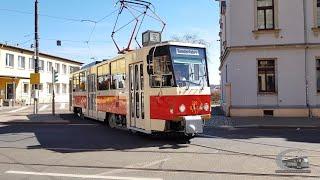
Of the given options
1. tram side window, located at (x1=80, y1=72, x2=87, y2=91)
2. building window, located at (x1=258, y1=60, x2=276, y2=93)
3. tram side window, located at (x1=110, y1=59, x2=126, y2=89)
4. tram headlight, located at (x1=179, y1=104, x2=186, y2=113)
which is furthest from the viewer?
building window, located at (x1=258, y1=60, x2=276, y2=93)

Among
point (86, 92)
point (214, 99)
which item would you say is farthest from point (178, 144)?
point (214, 99)

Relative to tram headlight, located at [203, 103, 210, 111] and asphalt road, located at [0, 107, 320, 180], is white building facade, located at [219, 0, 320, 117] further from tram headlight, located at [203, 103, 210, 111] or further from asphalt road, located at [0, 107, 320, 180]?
tram headlight, located at [203, 103, 210, 111]

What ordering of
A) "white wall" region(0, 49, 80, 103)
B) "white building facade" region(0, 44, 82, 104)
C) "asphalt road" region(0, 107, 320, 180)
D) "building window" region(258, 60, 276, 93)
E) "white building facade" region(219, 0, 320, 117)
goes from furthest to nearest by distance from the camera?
"white building facade" region(0, 44, 82, 104)
"white wall" region(0, 49, 80, 103)
"building window" region(258, 60, 276, 93)
"white building facade" region(219, 0, 320, 117)
"asphalt road" region(0, 107, 320, 180)

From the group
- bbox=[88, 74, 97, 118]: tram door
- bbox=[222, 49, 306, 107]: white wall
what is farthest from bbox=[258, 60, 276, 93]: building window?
bbox=[88, 74, 97, 118]: tram door

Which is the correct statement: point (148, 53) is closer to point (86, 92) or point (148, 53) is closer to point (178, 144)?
point (178, 144)

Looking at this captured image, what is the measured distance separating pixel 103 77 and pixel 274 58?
Answer: 1092 centimetres

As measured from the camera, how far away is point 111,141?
1533cm

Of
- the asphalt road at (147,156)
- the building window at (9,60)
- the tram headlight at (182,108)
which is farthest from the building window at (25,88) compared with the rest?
the tram headlight at (182,108)

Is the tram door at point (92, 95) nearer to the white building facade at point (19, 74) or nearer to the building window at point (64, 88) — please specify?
the white building facade at point (19, 74)

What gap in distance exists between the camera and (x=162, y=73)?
14562 mm

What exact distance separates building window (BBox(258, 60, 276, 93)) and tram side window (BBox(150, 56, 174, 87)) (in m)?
13.3

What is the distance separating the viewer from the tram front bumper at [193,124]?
13.8 meters

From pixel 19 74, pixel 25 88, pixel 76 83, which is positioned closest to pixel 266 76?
pixel 76 83

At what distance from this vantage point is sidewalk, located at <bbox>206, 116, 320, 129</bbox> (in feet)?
69.2
